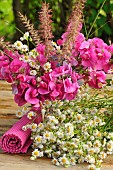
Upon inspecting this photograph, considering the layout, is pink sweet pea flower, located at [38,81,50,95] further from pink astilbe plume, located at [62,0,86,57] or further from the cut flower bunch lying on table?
pink astilbe plume, located at [62,0,86,57]

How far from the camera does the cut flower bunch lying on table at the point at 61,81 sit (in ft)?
6.17

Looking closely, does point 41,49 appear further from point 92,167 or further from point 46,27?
point 92,167

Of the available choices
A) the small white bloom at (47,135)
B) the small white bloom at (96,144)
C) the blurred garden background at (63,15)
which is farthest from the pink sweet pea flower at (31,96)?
the blurred garden background at (63,15)

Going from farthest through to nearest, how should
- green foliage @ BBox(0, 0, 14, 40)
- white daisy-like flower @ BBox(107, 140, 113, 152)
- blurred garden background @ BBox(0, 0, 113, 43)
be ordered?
green foliage @ BBox(0, 0, 14, 40)
blurred garden background @ BBox(0, 0, 113, 43)
white daisy-like flower @ BBox(107, 140, 113, 152)

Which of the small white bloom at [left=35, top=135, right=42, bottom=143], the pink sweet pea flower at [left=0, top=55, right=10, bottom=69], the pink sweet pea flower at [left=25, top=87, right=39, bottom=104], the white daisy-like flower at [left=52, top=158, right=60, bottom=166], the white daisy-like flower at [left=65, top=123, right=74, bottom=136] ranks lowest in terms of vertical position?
the white daisy-like flower at [left=52, top=158, right=60, bottom=166]

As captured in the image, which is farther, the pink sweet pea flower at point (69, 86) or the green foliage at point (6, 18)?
the green foliage at point (6, 18)

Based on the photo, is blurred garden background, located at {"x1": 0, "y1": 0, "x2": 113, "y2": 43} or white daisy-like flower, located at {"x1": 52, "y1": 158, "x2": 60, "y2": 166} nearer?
white daisy-like flower, located at {"x1": 52, "y1": 158, "x2": 60, "y2": 166}

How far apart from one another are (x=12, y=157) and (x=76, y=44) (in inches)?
17.2

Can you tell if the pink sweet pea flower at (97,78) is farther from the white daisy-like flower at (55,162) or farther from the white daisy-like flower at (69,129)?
the white daisy-like flower at (55,162)

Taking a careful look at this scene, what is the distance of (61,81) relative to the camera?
1884 millimetres

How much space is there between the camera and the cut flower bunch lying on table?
188 cm

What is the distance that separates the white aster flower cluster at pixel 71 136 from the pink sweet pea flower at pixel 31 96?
0.09 meters

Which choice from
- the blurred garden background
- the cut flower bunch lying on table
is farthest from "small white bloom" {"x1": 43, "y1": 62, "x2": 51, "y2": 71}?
the blurred garden background

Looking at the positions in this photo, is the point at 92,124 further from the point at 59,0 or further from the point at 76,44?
the point at 59,0
